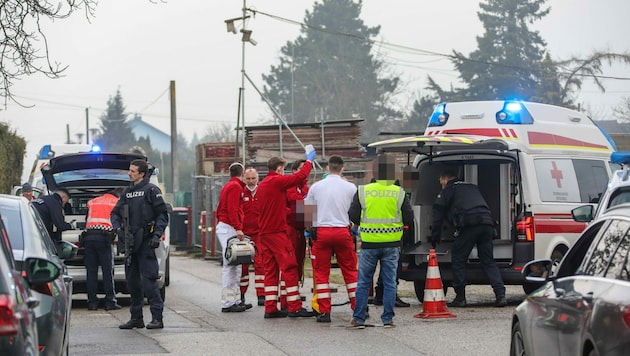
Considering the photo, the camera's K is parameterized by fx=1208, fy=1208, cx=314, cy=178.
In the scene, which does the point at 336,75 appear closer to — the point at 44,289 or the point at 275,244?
the point at 275,244

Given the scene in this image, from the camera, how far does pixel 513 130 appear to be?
16.0m

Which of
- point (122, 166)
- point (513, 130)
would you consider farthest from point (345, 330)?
point (122, 166)

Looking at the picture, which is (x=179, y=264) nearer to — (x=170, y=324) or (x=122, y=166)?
(x=122, y=166)

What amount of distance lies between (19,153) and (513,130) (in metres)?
20.5

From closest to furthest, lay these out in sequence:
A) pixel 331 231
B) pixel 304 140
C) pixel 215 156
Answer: pixel 331 231
pixel 304 140
pixel 215 156

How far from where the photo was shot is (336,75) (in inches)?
3236

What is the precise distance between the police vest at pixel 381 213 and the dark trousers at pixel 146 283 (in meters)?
2.37

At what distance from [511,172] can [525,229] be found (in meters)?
1.06

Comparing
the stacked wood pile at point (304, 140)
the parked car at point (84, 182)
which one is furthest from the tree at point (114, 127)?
the parked car at point (84, 182)

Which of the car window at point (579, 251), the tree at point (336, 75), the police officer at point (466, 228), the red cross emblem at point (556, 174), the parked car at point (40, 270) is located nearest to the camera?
the parked car at point (40, 270)

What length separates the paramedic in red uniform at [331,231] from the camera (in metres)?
13.8

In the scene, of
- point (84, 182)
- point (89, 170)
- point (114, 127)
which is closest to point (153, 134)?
point (114, 127)

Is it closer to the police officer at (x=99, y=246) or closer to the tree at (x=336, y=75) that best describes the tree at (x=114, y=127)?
the tree at (x=336, y=75)

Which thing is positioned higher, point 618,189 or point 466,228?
point 618,189
